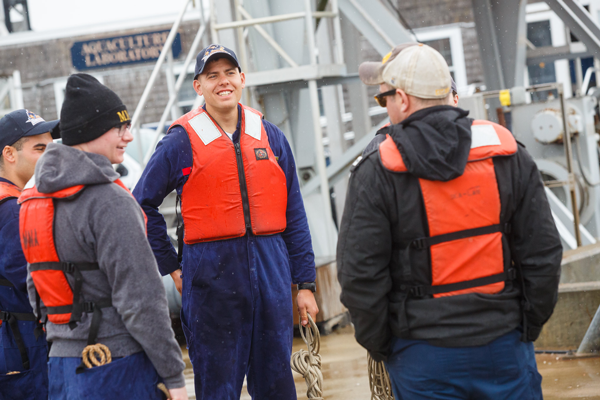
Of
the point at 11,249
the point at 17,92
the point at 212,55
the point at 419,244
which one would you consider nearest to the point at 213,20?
the point at 212,55

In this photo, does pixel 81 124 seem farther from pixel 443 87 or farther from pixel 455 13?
pixel 455 13

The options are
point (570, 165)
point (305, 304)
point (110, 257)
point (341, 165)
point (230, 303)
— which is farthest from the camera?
point (341, 165)

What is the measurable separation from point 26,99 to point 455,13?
39.7ft

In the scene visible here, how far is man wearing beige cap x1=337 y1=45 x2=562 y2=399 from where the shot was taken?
233 cm

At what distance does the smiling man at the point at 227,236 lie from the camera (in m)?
3.47

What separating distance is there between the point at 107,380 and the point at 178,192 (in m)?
1.46

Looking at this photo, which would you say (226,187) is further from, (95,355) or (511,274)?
(511,274)

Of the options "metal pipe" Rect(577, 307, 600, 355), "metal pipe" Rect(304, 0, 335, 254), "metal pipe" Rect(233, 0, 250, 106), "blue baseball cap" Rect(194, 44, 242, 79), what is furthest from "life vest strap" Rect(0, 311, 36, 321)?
"metal pipe" Rect(233, 0, 250, 106)

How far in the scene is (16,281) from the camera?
3.03 metres

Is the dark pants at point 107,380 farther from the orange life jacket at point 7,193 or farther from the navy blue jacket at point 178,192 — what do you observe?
the navy blue jacket at point 178,192

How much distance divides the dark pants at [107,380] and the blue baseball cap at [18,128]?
1274 millimetres

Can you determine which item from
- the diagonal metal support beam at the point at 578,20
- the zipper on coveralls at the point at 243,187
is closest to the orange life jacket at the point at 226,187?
the zipper on coveralls at the point at 243,187

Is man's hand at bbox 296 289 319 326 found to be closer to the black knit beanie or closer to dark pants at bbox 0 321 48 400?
dark pants at bbox 0 321 48 400

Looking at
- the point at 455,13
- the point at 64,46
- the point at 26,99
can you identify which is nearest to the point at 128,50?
the point at 64,46
